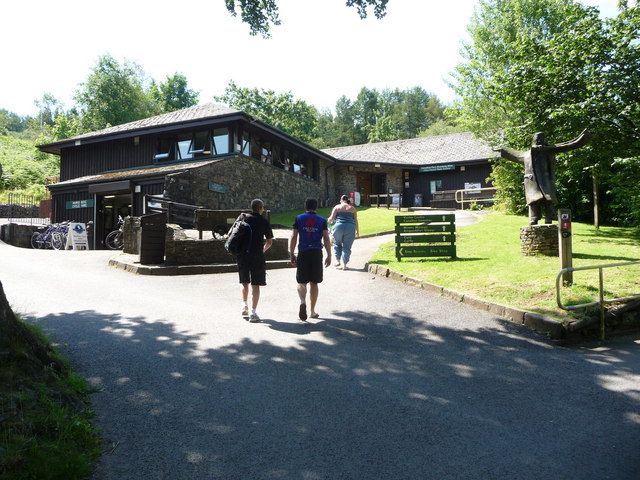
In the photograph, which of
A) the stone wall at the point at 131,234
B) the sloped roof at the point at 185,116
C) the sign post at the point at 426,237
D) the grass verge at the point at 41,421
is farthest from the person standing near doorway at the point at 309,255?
the sloped roof at the point at 185,116

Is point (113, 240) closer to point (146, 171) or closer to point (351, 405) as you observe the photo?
point (146, 171)

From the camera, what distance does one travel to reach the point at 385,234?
18266mm

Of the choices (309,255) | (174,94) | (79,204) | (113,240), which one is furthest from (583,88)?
(174,94)

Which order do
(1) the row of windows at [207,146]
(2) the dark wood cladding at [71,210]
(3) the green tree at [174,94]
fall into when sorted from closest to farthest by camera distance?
(1) the row of windows at [207,146]
(2) the dark wood cladding at [71,210]
(3) the green tree at [174,94]

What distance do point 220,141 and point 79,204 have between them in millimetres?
7885

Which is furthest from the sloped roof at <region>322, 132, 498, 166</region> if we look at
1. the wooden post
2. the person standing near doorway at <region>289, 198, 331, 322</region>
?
the person standing near doorway at <region>289, 198, 331, 322</region>

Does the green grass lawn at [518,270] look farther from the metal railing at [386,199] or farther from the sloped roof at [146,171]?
the metal railing at [386,199]

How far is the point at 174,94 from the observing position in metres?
62.8

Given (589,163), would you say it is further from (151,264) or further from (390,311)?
(151,264)

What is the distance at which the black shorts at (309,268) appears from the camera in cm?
689

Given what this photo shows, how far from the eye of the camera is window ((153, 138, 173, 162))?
904 inches

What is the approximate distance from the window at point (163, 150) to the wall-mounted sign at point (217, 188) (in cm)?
449

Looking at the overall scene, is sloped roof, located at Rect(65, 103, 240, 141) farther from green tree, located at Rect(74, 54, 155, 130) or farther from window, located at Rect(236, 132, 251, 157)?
green tree, located at Rect(74, 54, 155, 130)

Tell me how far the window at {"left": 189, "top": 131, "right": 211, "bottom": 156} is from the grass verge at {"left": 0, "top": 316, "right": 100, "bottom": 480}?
1899cm
